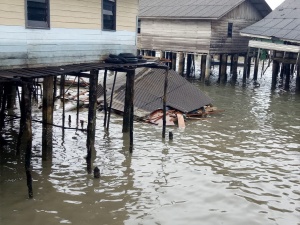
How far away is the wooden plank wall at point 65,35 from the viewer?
8.77 metres

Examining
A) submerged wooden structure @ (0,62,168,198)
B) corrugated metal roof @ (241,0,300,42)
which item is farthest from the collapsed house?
corrugated metal roof @ (241,0,300,42)

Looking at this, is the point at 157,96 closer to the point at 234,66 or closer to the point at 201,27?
the point at 201,27

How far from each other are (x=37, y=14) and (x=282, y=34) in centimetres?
1764

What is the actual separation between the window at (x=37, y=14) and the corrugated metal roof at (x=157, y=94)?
7.28m

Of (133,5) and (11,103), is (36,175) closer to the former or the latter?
(133,5)

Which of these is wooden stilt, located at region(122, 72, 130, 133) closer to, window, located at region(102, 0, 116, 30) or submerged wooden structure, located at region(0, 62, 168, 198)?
submerged wooden structure, located at region(0, 62, 168, 198)

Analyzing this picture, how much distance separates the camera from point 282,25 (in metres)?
24.2

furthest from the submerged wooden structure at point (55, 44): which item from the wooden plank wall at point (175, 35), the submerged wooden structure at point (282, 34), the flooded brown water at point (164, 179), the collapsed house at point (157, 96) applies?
the wooden plank wall at point (175, 35)

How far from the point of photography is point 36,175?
32.1 ft

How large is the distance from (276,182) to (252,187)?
32.7 inches

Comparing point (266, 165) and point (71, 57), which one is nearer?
point (71, 57)

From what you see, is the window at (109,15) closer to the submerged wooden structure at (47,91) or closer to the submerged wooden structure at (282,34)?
the submerged wooden structure at (47,91)

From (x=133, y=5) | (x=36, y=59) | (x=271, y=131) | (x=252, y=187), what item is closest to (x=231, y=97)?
(x=271, y=131)

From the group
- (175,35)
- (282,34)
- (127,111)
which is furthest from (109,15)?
(175,35)
